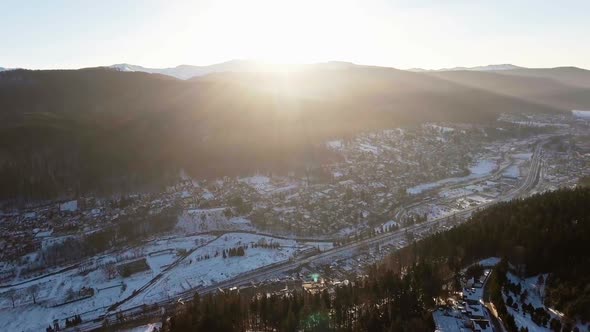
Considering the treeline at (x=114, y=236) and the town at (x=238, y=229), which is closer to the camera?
the town at (x=238, y=229)

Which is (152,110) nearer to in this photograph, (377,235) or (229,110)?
(229,110)

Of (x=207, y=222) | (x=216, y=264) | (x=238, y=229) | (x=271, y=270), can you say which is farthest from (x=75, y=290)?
(x=238, y=229)

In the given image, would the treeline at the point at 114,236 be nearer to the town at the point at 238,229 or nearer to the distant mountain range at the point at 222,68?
the town at the point at 238,229

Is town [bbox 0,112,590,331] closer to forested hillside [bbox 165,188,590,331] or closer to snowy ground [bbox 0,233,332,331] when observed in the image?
snowy ground [bbox 0,233,332,331]

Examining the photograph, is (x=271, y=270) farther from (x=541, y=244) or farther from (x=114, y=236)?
(x=541, y=244)

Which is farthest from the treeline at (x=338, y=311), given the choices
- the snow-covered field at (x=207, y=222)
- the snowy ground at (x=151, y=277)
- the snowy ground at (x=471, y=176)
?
the snowy ground at (x=471, y=176)

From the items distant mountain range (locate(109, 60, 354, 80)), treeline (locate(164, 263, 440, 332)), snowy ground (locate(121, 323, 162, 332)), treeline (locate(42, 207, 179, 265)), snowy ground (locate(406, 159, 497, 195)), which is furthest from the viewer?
distant mountain range (locate(109, 60, 354, 80))

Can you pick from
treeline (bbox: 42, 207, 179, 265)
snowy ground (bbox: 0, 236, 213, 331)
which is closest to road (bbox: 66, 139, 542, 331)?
snowy ground (bbox: 0, 236, 213, 331)
